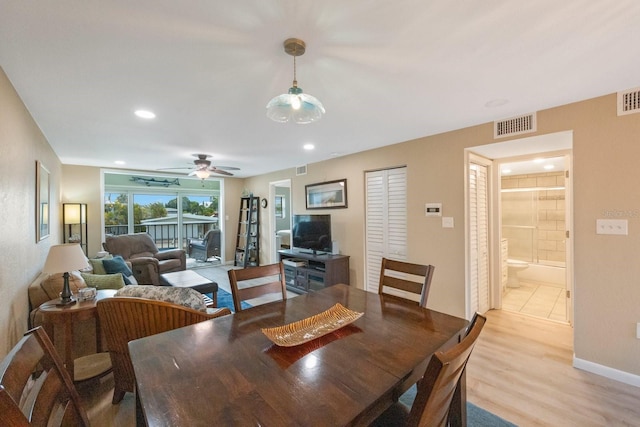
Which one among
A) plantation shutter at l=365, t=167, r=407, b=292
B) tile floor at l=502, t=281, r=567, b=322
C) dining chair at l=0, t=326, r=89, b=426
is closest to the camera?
dining chair at l=0, t=326, r=89, b=426

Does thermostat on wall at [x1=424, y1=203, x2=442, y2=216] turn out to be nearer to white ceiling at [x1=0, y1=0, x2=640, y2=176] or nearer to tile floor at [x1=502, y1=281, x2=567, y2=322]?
white ceiling at [x1=0, y1=0, x2=640, y2=176]

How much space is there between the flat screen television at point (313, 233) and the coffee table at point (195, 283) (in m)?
1.64

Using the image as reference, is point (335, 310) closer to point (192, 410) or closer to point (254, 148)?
point (192, 410)

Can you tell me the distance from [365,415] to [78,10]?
2.08 metres

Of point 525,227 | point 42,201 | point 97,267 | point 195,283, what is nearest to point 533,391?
point 195,283

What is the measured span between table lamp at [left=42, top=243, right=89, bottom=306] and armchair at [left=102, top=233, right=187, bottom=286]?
226cm

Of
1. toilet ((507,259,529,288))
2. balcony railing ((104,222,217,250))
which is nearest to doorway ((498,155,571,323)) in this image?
toilet ((507,259,529,288))

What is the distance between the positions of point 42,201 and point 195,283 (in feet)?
6.23

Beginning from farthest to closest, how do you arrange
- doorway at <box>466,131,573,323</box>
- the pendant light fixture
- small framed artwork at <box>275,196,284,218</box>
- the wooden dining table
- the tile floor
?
1. small framed artwork at <box>275,196,284,218</box>
2. the tile floor
3. doorway at <box>466,131,573,323</box>
4. the pendant light fixture
5. the wooden dining table

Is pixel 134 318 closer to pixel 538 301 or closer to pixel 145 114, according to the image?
pixel 145 114

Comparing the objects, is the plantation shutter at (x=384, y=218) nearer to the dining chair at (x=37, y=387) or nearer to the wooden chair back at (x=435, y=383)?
the wooden chair back at (x=435, y=383)

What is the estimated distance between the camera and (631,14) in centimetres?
134

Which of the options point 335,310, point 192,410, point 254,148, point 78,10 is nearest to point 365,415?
point 192,410

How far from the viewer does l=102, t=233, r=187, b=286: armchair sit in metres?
4.32
